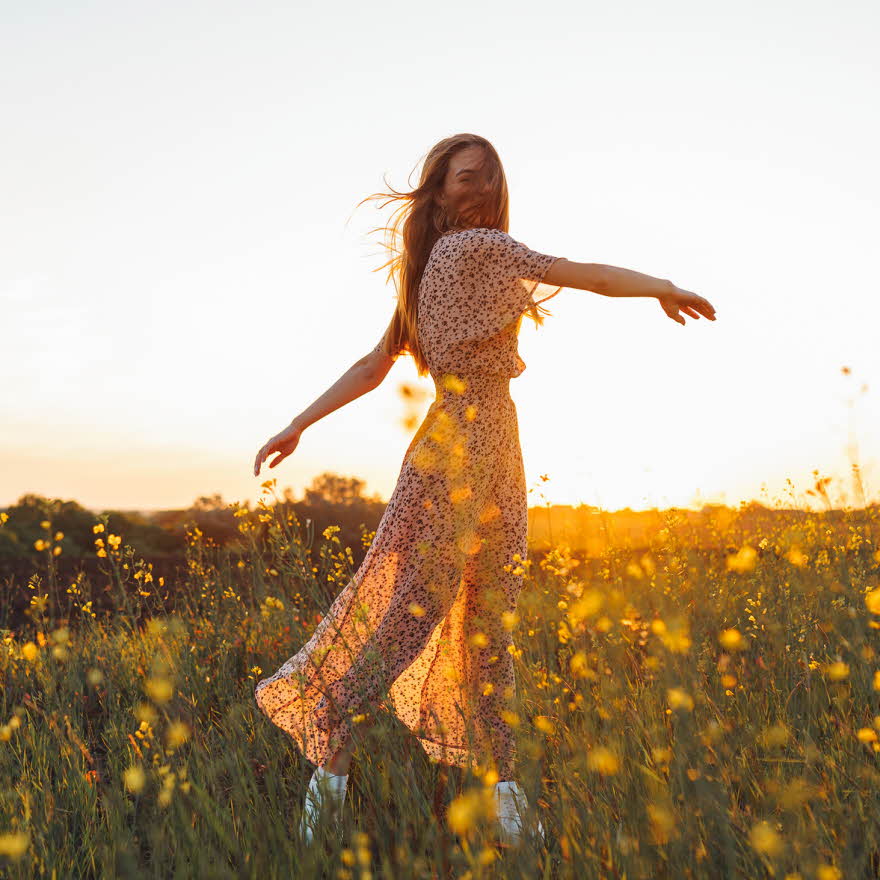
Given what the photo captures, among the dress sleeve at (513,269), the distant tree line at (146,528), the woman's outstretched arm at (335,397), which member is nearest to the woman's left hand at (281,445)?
the woman's outstretched arm at (335,397)

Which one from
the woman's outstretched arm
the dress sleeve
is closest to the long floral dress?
the dress sleeve

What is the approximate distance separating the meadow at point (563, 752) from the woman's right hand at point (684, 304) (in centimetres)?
56

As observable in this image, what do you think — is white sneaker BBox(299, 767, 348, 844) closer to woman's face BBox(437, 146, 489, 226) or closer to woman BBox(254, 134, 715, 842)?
woman BBox(254, 134, 715, 842)

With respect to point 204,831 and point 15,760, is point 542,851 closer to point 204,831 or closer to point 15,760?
point 204,831

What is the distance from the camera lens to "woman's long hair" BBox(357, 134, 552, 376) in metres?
2.68

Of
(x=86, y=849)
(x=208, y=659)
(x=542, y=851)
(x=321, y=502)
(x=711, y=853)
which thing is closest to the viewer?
(x=711, y=853)

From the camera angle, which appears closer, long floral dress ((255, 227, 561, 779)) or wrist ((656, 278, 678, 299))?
wrist ((656, 278, 678, 299))

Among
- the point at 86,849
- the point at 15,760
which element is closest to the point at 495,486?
the point at 86,849

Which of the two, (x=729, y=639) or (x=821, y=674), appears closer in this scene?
(x=729, y=639)

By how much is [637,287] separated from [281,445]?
1340mm

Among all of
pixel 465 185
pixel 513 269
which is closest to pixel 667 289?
pixel 513 269

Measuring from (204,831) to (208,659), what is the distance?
2.09 meters

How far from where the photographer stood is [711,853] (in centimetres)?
154

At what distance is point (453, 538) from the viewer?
2.52 m
